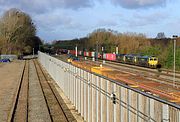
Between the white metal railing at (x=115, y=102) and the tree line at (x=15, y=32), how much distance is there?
110471 mm

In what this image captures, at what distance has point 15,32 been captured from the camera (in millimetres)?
134125

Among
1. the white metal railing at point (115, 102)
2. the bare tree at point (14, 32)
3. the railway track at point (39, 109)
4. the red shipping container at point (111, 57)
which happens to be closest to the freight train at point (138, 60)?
the red shipping container at point (111, 57)

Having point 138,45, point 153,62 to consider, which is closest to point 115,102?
point 153,62

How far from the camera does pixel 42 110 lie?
18766 mm

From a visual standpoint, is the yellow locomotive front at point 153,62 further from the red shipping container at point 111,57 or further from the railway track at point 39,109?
the railway track at point 39,109

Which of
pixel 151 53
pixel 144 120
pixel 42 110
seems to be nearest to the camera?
pixel 144 120

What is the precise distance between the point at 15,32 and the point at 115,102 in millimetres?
128206

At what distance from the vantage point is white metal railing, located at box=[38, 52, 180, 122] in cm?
654

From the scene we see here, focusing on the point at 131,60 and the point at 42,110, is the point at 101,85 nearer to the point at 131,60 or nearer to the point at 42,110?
the point at 42,110

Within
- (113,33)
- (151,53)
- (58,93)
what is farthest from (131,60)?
(113,33)

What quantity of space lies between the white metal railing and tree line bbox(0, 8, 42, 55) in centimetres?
11047

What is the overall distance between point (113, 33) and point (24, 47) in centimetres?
3903

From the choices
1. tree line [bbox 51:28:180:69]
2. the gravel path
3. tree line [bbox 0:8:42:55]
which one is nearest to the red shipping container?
tree line [bbox 51:28:180:69]

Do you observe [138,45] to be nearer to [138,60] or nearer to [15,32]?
[138,60]
